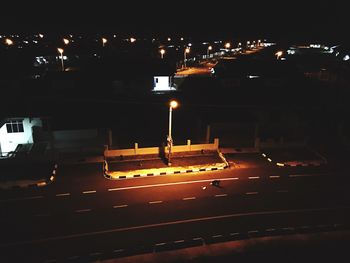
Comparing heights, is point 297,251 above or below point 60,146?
below

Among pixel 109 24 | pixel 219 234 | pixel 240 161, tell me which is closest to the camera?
pixel 219 234

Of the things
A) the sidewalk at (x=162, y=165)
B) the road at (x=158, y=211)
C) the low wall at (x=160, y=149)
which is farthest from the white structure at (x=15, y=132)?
the sidewalk at (x=162, y=165)

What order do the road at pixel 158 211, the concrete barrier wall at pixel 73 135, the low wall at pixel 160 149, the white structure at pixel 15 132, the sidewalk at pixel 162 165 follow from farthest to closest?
the concrete barrier wall at pixel 73 135, the white structure at pixel 15 132, the low wall at pixel 160 149, the sidewalk at pixel 162 165, the road at pixel 158 211

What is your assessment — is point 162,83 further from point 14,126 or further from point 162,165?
point 14,126

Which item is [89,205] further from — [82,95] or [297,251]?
[82,95]

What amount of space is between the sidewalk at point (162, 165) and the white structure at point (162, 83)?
1988 centimetres

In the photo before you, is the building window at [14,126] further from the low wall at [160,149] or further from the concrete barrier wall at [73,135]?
the low wall at [160,149]

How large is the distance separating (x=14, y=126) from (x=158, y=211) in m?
16.9

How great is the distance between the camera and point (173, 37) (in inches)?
5002

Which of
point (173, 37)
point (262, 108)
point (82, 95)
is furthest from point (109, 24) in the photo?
point (262, 108)

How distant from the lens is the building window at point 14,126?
27.1 meters

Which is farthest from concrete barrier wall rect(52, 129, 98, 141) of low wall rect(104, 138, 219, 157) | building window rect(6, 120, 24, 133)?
building window rect(6, 120, 24, 133)

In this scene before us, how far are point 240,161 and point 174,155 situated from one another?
6.08 meters

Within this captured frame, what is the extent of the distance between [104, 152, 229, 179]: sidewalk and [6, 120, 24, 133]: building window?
9.10 meters
